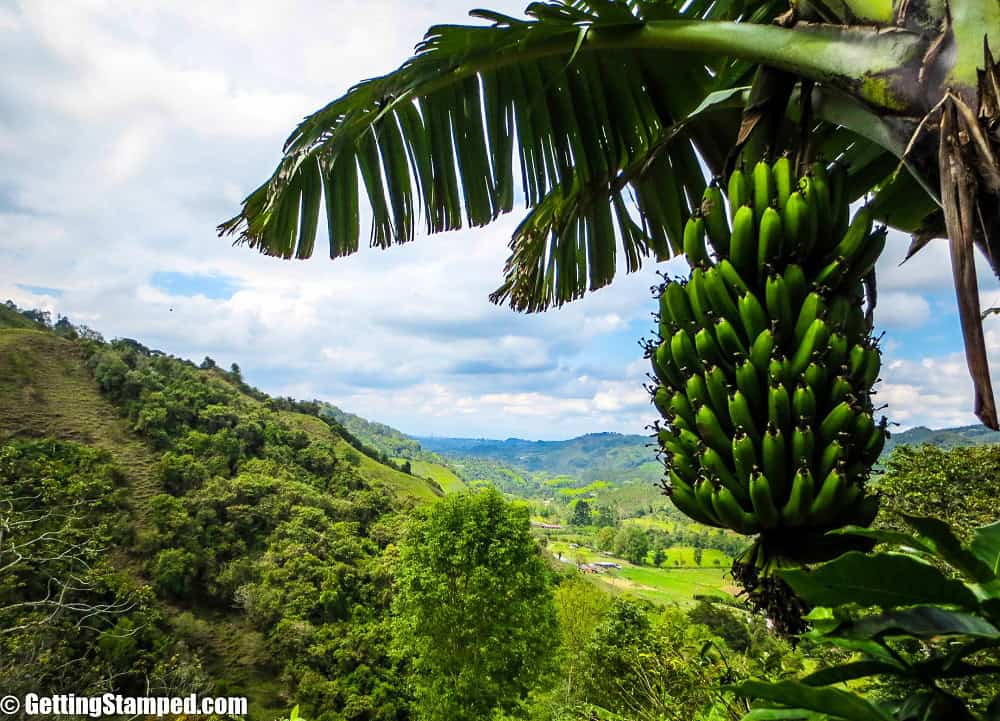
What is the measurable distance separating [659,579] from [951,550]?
6782cm

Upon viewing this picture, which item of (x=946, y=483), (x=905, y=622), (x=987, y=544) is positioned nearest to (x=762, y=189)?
(x=987, y=544)

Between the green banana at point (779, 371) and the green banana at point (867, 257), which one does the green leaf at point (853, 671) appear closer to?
the green banana at point (779, 371)

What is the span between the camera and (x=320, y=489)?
40.7 metres

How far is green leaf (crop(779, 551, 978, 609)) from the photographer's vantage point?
1.77 ft

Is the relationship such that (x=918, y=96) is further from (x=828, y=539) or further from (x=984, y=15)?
(x=828, y=539)

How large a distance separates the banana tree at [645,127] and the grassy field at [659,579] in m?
50.0

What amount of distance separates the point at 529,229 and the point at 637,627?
48.5 ft

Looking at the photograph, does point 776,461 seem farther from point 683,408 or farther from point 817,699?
point 817,699

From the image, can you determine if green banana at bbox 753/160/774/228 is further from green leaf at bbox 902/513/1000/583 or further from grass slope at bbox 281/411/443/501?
grass slope at bbox 281/411/443/501

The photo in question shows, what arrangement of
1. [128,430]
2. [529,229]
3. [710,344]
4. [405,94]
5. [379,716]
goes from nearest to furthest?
[710,344]
[405,94]
[529,229]
[379,716]
[128,430]

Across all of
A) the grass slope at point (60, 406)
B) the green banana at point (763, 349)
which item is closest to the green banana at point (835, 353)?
the green banana at point (763, 349)

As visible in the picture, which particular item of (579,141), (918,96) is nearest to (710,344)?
(918,96)

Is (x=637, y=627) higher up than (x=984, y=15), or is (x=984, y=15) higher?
(x=984, y=15)

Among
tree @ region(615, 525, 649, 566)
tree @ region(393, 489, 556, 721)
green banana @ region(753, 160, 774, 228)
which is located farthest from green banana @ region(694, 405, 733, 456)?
tree @ region(615, 525, 649, 566)
